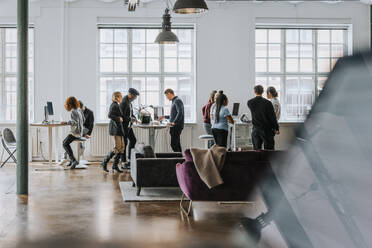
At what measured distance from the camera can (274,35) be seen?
35.8 ft

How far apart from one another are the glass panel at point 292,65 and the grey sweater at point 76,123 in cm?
497

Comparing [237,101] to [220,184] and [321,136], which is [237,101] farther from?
[321,136]

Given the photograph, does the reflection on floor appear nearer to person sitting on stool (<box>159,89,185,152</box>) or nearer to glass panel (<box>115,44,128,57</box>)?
person sitting on stool (<box>159,89,185,152</box>)

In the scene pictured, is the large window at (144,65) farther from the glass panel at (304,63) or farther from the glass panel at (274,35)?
the glass panel at (304,63)

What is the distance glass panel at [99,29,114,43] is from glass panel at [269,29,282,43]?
364 centimetres

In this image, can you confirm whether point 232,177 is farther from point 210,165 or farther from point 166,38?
point 166,38

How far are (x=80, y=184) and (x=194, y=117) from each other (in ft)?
13.3

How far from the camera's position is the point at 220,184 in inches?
190

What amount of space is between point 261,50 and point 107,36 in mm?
3540

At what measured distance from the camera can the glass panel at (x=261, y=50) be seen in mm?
10867

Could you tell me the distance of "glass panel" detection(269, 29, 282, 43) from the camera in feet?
35.7

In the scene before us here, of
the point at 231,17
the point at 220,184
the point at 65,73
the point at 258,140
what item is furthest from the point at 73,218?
the point at 231,17

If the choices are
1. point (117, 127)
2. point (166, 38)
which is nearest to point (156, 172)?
point (117, 127)

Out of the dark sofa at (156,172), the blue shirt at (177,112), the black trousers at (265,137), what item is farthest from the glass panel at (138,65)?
the dark sofa at (156,172)
